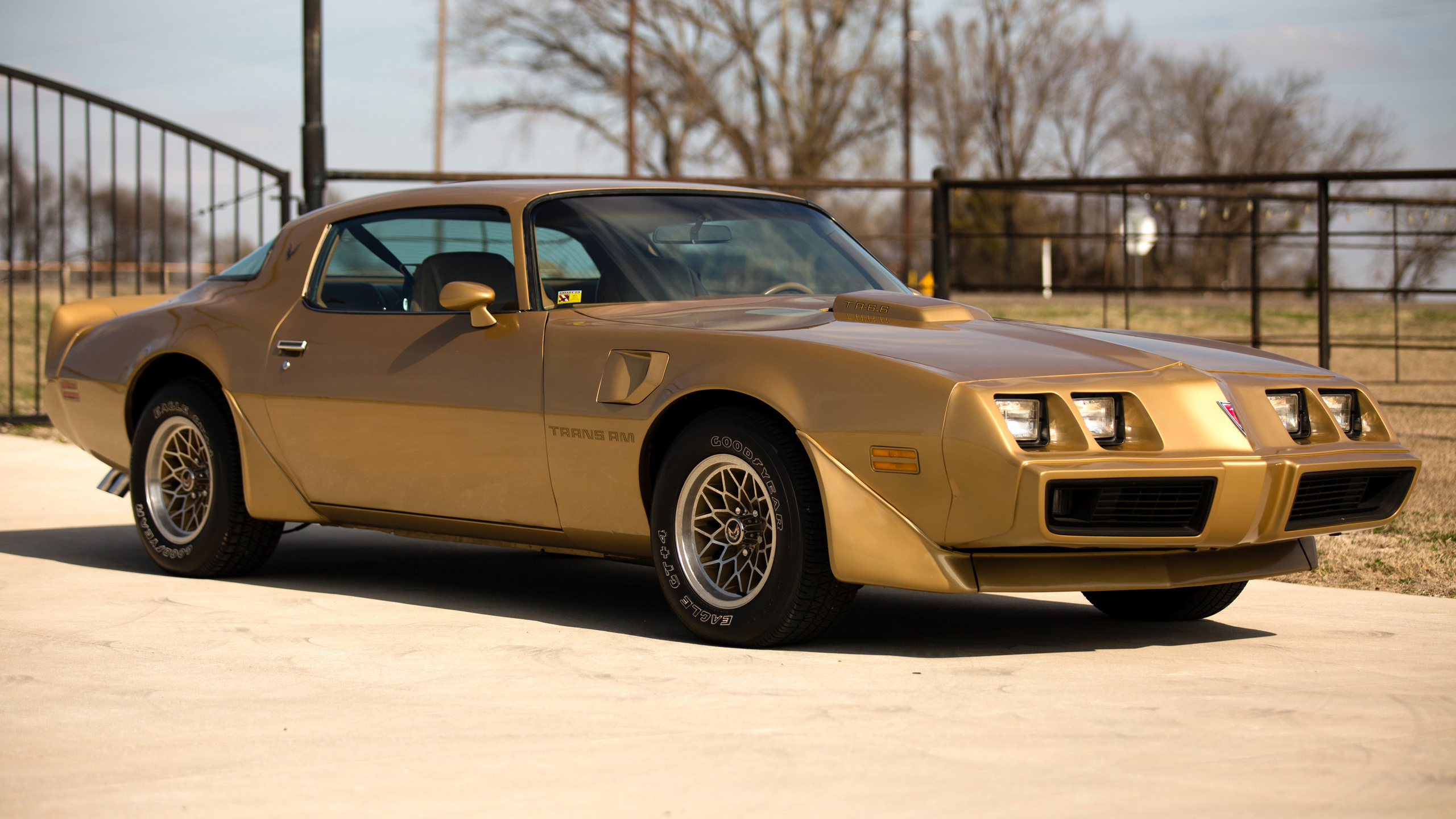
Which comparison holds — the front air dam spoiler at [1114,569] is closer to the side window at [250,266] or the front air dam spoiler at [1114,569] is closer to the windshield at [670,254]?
the windshield at [670,254]

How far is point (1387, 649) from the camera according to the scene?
14.6 ft

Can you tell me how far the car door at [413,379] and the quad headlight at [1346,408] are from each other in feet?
7.96

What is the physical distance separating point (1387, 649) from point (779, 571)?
1833mm

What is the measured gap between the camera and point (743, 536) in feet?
14.3

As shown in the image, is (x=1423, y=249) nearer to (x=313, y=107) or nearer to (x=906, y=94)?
(x=313, y=107)

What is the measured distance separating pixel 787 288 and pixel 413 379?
133 cm

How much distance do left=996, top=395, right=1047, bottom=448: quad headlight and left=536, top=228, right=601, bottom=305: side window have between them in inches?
64.4

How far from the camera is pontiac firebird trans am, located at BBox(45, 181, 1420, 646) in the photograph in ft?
13.2

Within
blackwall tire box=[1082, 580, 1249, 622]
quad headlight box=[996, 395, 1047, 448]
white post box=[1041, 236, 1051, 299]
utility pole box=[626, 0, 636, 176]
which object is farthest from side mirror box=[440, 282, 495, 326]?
utility pole box=[626, 0, 636, 176]

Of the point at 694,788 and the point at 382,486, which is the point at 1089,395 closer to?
the point at 694,788

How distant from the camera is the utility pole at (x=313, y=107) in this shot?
1059 centimetres

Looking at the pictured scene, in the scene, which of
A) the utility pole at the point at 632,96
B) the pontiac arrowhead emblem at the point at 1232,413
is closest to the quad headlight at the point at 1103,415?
the pontiac arrowhead emblem at the point at 1232,413

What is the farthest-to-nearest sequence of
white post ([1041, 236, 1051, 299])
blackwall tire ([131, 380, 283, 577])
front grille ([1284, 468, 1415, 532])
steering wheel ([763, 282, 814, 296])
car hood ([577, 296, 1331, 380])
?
white post ([1041, 236, 1051, 299]), blackwall tire ([131, 380, 283, 577]), steering wheel ([763, 282, 814, 296]), front grille ([1284, 468, 1415, 532]), car hood ([577, 296, 1331, 380])

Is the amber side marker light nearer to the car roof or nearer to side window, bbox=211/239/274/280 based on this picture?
the car roof
